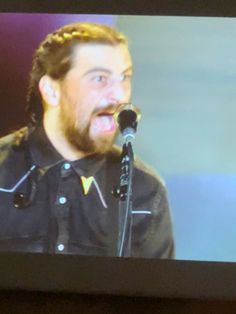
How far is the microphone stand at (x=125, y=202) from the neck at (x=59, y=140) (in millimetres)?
82

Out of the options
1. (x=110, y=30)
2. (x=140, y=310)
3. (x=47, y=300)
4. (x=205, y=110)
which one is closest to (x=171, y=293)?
(x=140, y=310)

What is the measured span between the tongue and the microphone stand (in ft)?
0.14

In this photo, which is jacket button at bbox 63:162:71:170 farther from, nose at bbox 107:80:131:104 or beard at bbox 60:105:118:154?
nose at bbox 107:80:131:104

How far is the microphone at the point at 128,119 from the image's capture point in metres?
1.55

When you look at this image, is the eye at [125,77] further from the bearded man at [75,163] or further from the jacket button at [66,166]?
the jacket button at [66,166]

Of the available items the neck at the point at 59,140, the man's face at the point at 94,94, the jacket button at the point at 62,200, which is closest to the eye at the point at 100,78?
the man's face at the point at 94,94

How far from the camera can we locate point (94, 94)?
1571 mm

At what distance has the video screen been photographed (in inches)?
60.0

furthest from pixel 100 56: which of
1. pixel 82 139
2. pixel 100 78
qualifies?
pixel 82 139

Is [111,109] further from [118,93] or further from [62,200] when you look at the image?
[62,200]

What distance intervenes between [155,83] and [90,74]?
0.42ft

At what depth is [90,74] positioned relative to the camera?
1.58m

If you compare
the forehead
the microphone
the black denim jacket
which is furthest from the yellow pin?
the forehead

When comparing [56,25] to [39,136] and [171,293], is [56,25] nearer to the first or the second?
[39,136]
